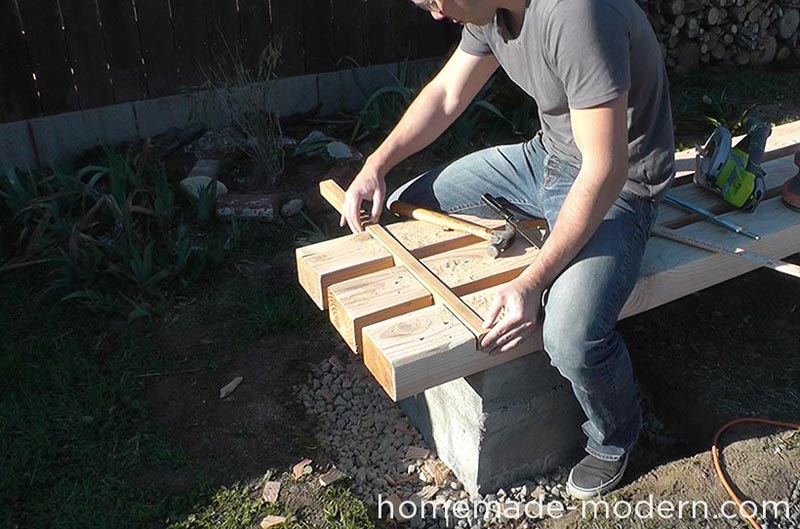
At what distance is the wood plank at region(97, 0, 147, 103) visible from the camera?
4.21 metres

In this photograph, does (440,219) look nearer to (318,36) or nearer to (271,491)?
(271,491)

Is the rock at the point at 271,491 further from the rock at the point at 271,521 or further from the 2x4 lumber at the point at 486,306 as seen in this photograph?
the 2x4 lumber at the point at 486,306

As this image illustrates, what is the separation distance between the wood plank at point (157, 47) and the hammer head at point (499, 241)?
9.11ft

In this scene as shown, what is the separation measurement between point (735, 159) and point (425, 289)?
1.25m

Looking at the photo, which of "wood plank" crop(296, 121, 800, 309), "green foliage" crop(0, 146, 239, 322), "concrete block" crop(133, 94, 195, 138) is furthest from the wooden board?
"concrete block" crop(133, 94, 195, 138)

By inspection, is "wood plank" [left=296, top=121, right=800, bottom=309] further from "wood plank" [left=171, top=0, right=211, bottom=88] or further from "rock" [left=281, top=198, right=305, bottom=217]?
"wood plank" [left=171, top=0, right=211, bottom=88]

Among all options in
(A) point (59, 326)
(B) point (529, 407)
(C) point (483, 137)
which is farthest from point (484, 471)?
(C) point (483, 137)

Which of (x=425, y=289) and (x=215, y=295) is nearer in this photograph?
(x=425, y=289)

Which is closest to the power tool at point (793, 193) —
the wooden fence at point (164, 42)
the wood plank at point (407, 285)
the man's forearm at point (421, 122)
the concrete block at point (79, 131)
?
the wood plank at point (407, 285)

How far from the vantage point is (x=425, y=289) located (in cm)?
227

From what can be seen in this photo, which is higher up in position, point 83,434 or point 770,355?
point 770,355

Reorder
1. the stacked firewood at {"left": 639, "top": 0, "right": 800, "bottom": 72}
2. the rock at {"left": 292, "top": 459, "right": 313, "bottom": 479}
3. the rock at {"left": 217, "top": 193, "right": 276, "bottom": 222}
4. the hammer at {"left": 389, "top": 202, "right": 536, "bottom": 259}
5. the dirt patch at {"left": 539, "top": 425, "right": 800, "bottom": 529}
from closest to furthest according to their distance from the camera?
the dirt patch at {"left": 539, "top": 425, "right": 800, "bottom": 529} → the hammer at {"left": 389, "top": 202, "right": 536, "bottom": 259} → the rock at {"left": 292, "top": 459, "right": 313, "bottom": 479} → the rock at {"left": 217, "top": 193, "right": 276, "bottom": 222} → the stacked firewood at {"left": 639, "top": 0, "right": 800, "bottom": 72}

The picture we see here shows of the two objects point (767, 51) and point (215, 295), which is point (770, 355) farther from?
point (767, 51)

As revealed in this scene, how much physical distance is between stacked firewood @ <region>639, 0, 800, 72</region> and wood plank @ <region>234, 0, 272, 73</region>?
8.67ft
